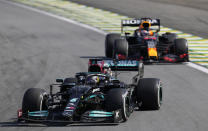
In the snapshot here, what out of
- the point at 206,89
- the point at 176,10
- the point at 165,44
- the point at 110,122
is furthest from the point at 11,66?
the point at 176,10

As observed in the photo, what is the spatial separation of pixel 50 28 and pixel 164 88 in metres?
18.2

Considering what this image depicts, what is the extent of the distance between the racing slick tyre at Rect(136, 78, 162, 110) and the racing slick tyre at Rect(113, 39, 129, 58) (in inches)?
355

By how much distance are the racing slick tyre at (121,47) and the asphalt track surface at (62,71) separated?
145 centimetres

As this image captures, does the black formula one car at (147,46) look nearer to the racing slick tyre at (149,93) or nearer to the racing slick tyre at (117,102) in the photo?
the racing slick tyre at (149,93)

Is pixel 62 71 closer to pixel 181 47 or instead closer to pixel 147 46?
pixel 147 46

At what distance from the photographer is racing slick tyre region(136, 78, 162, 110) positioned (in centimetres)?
1527

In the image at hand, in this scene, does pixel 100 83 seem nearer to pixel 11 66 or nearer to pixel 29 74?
pixel 29 74

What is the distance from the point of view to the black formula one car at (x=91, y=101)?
1395cm

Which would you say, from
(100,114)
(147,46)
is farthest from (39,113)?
(147,46)

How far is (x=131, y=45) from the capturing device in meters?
25.3

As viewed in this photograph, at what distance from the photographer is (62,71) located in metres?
22.9

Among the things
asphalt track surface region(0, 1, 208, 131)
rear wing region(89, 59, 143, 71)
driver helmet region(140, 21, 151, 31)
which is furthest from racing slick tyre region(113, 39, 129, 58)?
rear wing region(89, 59, 143, 71)

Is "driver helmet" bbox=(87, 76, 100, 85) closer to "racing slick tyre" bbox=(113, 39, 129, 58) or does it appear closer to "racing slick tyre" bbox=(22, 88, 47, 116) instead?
"racing slick tyre" bbox=(22, 88, 47, 116)

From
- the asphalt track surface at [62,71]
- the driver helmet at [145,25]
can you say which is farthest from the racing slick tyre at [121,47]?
the driver helmet at [145,25]
